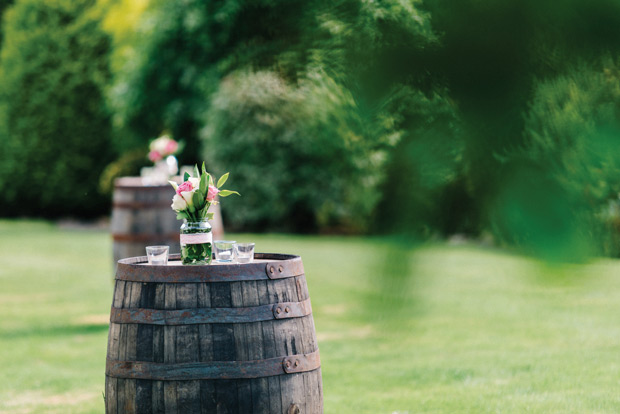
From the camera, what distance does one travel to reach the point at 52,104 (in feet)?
74.7

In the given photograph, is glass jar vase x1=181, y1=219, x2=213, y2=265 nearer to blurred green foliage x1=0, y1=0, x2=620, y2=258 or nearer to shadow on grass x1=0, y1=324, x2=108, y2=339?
blurred green foliage x1=0, y1=0, x2=620, y2=258

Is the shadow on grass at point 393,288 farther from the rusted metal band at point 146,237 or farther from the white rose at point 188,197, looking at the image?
the rusted metal band at point 146,237

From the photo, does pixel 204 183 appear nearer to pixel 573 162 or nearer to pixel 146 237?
pixel 573 162

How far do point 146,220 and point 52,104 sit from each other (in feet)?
53.9

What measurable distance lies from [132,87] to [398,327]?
20.2 metres

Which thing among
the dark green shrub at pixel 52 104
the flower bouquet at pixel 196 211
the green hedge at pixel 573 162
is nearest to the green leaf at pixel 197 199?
the flower bouquet at pixel 196 211

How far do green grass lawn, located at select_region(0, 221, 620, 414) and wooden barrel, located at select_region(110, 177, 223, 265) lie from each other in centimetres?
95

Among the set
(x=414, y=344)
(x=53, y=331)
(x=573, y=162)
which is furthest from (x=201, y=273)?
(x=53, y=331)

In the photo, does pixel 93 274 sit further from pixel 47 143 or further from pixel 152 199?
pixel 47 143

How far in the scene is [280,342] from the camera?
332cm

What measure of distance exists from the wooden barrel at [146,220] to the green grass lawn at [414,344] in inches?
37.5

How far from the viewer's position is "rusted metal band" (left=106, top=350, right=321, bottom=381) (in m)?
3.19

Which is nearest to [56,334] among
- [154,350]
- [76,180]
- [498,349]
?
[498,349]

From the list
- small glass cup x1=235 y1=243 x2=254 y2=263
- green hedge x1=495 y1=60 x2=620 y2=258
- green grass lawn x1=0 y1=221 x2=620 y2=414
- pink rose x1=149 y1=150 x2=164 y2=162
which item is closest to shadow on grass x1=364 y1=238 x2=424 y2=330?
green grass lawn x1=0 y1=221 x2=620 y2=414
